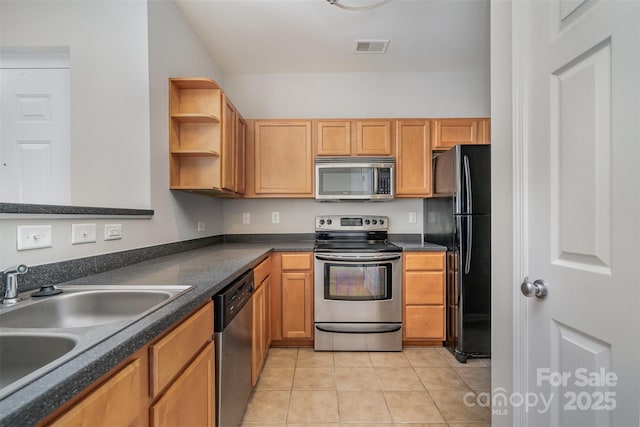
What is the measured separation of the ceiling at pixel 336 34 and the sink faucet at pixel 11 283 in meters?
2.09

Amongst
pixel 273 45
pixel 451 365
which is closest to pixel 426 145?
pixel 273 45

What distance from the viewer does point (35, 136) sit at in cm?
181

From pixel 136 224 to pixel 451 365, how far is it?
2484 mm

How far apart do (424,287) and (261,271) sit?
1.45 m

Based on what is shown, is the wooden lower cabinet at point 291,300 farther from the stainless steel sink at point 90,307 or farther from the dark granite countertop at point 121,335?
the stainless steel sink at point 90,307

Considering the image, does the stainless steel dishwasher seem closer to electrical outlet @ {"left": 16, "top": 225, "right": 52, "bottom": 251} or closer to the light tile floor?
the light tile floor

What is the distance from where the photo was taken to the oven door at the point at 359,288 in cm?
255

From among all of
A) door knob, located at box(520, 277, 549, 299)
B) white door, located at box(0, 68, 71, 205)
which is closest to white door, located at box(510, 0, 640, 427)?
door knob, located at box(520, 277, 549, 299)

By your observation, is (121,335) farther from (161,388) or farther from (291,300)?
(291,300)

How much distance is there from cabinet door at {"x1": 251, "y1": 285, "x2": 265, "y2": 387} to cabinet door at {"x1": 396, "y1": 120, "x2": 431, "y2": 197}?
1.65 metres

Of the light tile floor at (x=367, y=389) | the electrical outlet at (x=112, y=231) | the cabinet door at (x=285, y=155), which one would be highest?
the cabinet door at (x=285, y=155)

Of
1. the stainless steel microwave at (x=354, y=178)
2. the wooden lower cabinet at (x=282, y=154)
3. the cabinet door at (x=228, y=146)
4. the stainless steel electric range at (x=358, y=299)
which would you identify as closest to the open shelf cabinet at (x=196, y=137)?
the cabinet door at (x=228, y=146)

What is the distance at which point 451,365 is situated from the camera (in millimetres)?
2332

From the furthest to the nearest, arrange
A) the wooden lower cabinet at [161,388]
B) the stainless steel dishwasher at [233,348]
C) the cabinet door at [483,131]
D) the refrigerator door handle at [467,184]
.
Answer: the cabinet door at [483,131] < the refrigerator door handle at [467,184] < the stainless steel dishwasher at [233,348] < the wooden lower cabinet at [161,388]
